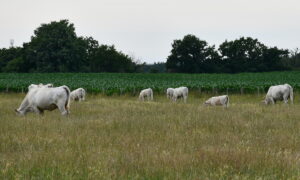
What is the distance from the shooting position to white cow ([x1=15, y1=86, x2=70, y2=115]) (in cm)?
1556

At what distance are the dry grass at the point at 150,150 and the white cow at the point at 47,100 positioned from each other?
11.5 ft

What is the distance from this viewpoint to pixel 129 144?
815 cm

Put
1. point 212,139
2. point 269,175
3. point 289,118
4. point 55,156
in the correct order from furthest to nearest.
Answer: point 289,118
point 212,139
point 55,156
point 269,175

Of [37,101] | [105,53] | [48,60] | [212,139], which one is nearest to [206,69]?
[105,53]

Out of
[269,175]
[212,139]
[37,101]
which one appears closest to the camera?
[269,175]

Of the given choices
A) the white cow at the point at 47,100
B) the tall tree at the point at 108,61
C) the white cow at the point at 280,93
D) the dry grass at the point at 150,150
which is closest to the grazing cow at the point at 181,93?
the white cow at the point at 280,93

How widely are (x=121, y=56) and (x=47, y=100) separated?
81846 millimetres

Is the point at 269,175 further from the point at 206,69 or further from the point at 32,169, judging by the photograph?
the point at 206,69

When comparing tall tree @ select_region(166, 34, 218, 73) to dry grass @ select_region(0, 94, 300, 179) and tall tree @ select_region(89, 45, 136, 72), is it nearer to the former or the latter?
tall tree @ select_region(89, 45, 136, 72)

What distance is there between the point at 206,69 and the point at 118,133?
273 ft

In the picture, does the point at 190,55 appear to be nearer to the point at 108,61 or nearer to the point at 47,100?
the point at 108,61

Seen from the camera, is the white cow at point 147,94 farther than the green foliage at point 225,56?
No

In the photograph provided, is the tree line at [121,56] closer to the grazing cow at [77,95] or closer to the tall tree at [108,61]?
the tall tree at [108,61]

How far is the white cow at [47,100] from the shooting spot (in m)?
15.6
